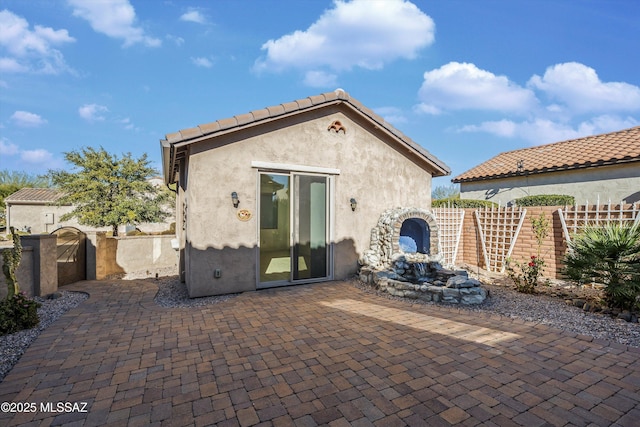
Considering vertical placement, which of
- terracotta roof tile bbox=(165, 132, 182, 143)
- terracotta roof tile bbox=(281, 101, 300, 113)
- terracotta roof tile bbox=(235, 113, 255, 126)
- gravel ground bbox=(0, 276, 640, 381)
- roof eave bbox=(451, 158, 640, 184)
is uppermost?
terracotta roof tile bbox=(281, 101, 300, 113)

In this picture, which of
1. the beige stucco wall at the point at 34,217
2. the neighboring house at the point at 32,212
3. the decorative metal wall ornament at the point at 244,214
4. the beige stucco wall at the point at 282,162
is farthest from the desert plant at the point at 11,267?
the neighboring house at the point at 32,212

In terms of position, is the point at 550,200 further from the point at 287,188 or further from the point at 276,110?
the point at 276,110

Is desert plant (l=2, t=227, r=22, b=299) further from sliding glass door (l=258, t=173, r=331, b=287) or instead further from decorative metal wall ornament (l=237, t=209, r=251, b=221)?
sliding glass door (l=258, t=173, r=331, b=287)

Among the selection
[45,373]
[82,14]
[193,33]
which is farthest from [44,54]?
[45,373]

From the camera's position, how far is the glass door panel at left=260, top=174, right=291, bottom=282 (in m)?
8.40

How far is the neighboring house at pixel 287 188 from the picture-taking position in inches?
299

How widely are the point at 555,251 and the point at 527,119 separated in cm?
2057

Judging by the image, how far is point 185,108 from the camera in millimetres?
19312

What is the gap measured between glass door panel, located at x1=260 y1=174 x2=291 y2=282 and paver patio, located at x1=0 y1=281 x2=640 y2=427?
7.52 feet

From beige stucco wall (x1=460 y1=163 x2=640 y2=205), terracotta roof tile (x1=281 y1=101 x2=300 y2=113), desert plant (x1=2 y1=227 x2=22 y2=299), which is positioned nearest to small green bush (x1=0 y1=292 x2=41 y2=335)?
desert plant (x1=2 y1=227 x2=22 y2=299)

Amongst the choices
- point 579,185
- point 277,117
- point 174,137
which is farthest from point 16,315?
point 579,185

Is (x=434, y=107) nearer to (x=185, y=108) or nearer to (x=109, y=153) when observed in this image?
(x=185, y=108)

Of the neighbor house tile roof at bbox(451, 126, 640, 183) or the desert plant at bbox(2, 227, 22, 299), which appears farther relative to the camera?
the neighbor house tile roof at bbox(451, 126, 640, 183)

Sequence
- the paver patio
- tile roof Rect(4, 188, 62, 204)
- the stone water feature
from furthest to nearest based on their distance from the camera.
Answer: tile roof Rect(4, 188, 62, 204), the stone water feature, the paver patio
